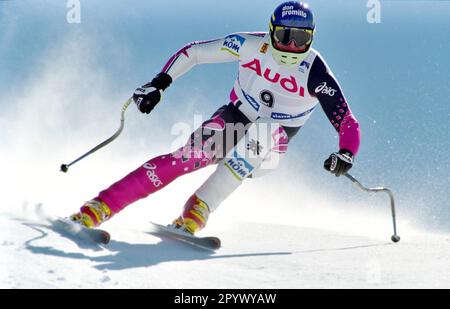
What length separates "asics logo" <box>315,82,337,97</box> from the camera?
5.12m

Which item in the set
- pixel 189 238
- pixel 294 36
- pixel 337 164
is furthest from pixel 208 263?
pixel 294 36

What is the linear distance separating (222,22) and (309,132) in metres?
5.39

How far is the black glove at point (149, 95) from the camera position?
5.23 m

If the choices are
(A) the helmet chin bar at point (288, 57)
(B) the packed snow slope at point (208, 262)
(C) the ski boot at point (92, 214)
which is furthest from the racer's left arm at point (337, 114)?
(C) the ski boot at point (92, 214)

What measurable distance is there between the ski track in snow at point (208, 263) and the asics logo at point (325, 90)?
3.67ft

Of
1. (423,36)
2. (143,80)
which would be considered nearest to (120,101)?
(143,80)

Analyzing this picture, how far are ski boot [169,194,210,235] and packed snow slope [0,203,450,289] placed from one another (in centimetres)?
23

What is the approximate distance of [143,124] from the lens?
39.2 ft

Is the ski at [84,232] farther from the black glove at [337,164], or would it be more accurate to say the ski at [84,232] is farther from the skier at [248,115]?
the black glove at [337,164]

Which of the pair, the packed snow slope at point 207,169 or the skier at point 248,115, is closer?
the packed snow slope at point 207,169

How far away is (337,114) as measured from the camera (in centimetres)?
506

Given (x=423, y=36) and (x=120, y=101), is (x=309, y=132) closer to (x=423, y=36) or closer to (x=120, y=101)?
(x=120, y=101)

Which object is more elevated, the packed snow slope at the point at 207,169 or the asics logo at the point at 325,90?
the asics logo at the point at 325,90

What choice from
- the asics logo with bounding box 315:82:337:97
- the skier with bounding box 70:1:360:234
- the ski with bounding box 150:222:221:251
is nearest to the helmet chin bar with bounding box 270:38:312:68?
the skier with bounding box 70:1:360:234
